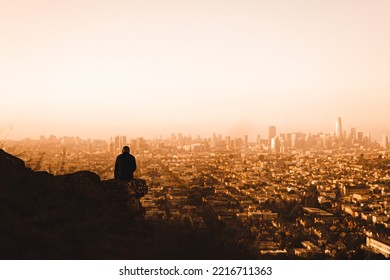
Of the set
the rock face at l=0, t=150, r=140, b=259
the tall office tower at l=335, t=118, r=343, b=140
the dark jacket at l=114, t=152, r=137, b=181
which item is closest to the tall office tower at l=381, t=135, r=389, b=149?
the tall office tower at l=335, t=118, r=343, b=140

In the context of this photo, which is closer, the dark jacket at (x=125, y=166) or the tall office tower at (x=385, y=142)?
the dark jacket at (x=125, y=166)

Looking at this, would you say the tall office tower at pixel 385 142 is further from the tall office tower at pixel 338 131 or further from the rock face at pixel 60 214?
the rock face at pixel 60 214

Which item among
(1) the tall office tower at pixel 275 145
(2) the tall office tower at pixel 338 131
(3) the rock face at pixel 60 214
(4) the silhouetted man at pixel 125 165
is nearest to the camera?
(3) the rock face at pixel 60 214

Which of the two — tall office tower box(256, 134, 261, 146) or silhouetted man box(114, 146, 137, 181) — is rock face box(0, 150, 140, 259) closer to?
silhouetted man box(114, 146, 137, 181)

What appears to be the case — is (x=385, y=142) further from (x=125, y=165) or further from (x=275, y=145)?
(x=125, y=165)

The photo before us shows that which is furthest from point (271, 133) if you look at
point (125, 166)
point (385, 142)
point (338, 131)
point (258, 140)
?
point (125, 166)

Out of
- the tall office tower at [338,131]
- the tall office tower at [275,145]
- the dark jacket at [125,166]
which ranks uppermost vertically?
the tall office tower at [338,131]

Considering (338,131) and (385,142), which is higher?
(338,131)

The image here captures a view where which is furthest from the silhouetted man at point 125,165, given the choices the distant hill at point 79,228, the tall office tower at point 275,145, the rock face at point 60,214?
the tall office tower at point 275,145

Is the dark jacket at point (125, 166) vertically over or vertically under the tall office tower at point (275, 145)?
over

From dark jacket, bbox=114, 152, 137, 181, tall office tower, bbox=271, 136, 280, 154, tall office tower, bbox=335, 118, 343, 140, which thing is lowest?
tall office tower, bbox=271, 136, 280, 154
